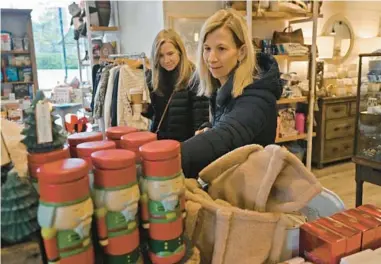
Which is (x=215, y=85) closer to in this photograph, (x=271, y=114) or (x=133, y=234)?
(x=271, y=114)

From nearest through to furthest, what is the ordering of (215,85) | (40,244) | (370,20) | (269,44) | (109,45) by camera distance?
(40,244) < (215,85) < (269,44) < (109,45) < (370,20)

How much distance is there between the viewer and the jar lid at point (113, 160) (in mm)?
646

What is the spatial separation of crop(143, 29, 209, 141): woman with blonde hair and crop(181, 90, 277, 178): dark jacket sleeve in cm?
125

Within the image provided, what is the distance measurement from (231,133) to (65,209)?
551 millimetres

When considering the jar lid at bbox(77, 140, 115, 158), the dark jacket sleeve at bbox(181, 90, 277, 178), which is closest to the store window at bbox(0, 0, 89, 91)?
the dark jacket sleeve at bbox(181, 90, 277, 178)

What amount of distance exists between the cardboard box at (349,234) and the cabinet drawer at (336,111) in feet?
13.4

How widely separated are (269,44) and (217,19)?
3093 millimetres

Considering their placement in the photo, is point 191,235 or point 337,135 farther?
point 337,135

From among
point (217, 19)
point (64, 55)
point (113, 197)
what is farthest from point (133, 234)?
point (64, 55)

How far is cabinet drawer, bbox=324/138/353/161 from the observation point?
186 inches

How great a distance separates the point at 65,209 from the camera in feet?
1.93

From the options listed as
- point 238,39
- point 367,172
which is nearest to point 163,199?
point 238,39

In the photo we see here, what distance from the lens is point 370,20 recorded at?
5.51 meters

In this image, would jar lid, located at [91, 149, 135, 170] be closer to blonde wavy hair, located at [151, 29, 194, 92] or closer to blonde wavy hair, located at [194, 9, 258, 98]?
blonde wavy hair, located at [194, 9, 258, 98]
